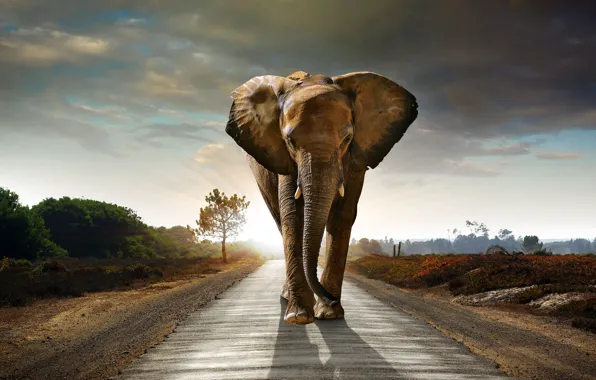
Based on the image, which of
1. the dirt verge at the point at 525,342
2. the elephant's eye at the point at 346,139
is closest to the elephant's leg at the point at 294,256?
the elephant's eye at the point at 346,139

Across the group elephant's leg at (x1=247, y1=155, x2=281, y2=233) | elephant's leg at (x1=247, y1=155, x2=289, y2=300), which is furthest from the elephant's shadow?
elephant's leg at (x1=247, y1=155, x2=281, y2=233)

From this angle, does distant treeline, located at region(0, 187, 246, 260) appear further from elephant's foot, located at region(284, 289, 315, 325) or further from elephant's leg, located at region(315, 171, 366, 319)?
elephant's foot, located at region(284, 289, 315, 325)

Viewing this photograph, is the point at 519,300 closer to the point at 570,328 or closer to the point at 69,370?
the point at 570,328

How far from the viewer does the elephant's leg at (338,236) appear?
1044 centimetres

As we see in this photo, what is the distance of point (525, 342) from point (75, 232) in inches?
2414

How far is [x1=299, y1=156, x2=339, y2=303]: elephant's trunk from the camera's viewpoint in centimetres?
850

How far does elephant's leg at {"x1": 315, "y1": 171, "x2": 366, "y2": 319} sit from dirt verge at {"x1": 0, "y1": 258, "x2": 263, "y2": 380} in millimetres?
3297

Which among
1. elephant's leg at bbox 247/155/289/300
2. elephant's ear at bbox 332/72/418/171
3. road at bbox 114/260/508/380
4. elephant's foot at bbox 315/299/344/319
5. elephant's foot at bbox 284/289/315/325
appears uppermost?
elephant's ear at bbox 332/72/418/171

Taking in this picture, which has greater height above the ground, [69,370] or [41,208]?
[41,208]

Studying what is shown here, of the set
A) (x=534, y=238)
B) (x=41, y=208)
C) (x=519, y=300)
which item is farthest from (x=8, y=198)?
(x=534, y=238)

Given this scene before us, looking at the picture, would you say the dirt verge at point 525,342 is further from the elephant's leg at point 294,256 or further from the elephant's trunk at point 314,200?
the elephant's trunk at point 314,200

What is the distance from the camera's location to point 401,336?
30.1 ft

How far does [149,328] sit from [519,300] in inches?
527

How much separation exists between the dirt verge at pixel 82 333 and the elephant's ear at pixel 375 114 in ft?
17.0
